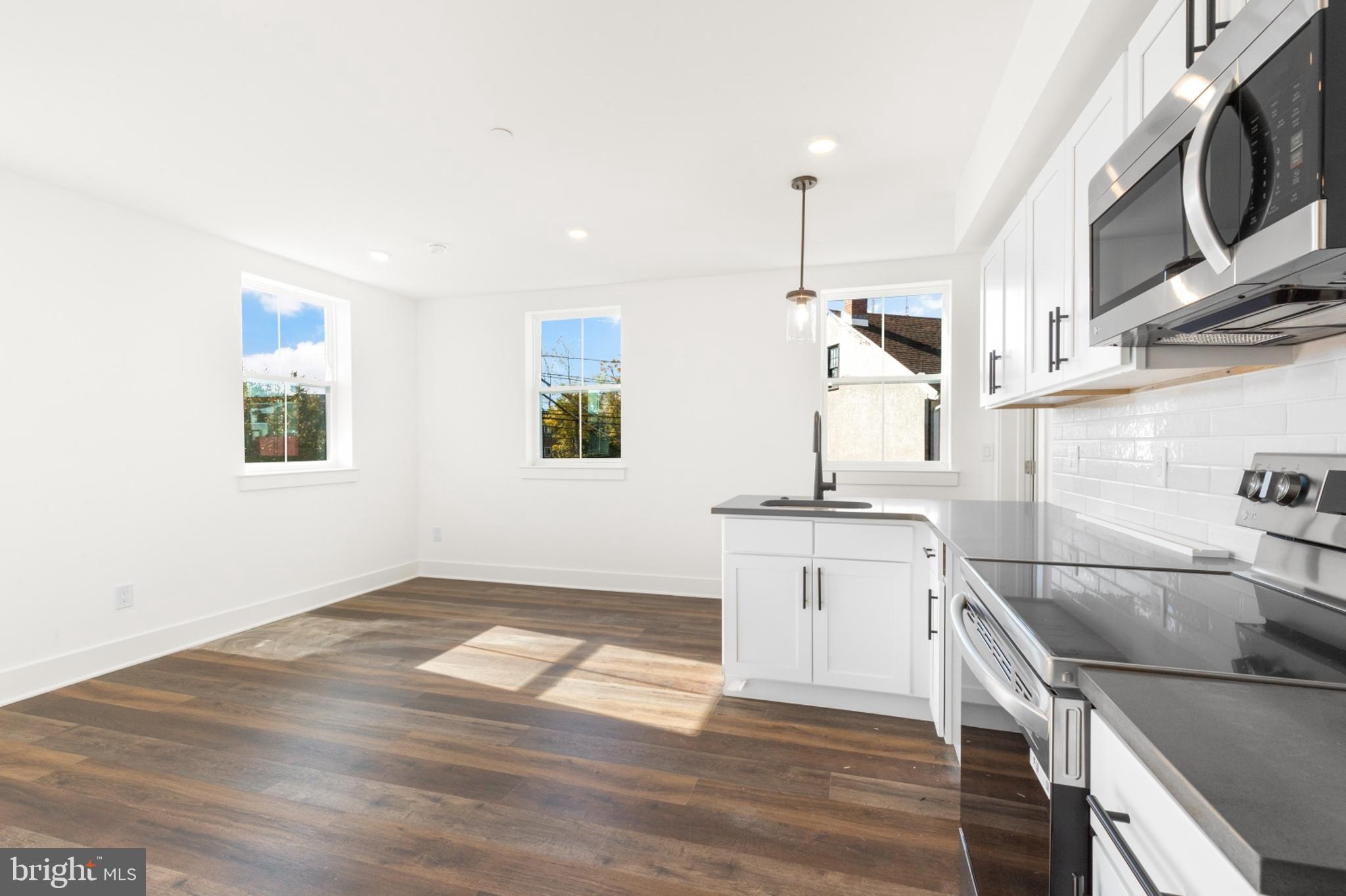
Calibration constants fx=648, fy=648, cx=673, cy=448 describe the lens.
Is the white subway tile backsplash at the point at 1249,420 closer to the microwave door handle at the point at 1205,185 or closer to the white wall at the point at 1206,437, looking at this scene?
the white wall at the point at 1206,437

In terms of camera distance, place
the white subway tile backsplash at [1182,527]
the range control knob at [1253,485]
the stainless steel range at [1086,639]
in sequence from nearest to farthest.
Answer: the stainless steel range at [1086,639]
the range control knob at [1253,485]
the white subway tile backsplash at [1182,527]

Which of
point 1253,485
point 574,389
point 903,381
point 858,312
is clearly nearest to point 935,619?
point 1253,485

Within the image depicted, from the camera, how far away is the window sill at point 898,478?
4473 millimetres

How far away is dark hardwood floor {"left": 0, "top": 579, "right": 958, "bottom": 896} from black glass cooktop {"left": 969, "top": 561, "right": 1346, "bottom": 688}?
95 centimetres

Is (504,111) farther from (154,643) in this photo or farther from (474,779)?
(154,643)

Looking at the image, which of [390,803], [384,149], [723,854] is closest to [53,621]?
[390,803]

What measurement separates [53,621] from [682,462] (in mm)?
3711

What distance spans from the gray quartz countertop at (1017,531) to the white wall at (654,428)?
154 centimetres

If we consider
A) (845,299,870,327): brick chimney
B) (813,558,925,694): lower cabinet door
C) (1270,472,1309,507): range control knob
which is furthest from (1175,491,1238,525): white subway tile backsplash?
(845,299,870,327): brick chimney

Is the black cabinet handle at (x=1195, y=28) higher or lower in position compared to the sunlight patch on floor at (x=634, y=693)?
higher

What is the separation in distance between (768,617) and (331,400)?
387 cm

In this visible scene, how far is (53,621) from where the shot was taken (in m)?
3.18

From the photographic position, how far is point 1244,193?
3.00 ft

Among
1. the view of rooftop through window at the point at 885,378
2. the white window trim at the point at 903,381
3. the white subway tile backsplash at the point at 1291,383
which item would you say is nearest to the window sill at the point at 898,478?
the white window trim at the point at 903,381
